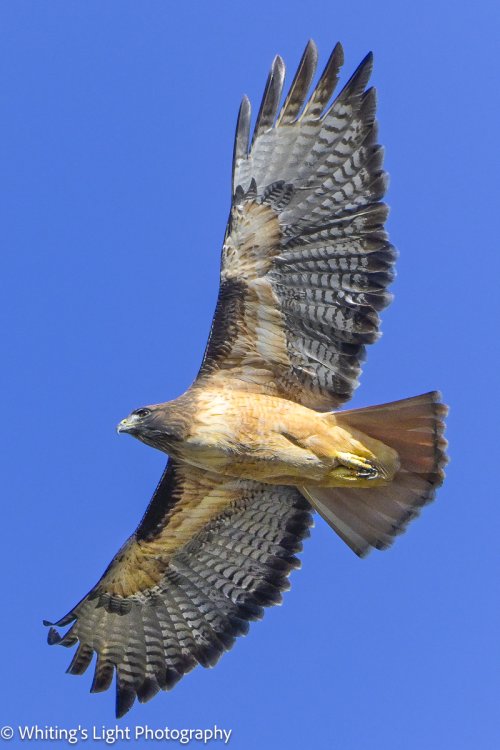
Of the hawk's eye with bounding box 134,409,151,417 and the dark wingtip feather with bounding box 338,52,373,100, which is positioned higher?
the dark wingtip feather with bounding box 338,52,373,100

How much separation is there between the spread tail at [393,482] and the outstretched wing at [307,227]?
2.23ft

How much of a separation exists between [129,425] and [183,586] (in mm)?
2126

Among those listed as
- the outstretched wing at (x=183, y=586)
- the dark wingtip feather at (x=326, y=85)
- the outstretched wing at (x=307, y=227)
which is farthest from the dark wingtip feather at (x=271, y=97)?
the outstretched wing at (x=183, y=586)

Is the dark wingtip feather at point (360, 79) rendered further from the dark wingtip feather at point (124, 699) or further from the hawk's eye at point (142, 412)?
the dark wingtip feather at point (124, 699)

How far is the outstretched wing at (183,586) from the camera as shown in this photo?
39.4 feet

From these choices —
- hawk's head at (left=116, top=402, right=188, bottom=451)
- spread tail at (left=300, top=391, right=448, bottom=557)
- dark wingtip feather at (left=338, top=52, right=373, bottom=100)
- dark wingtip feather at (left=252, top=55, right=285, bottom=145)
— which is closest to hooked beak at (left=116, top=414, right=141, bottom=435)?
hawk's head at (left=116, top=402, right=188, bottom=451)

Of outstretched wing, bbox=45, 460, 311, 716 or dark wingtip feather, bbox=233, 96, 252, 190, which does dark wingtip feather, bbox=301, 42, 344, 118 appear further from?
outstretched wing, bbox=45, 460, 311, 716

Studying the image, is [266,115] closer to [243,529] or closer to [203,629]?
[243,529]

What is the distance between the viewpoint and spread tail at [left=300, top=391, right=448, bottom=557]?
10969mm

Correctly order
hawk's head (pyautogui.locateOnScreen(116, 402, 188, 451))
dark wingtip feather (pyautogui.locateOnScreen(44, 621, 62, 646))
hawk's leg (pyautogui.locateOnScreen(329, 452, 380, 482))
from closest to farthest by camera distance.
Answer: hawk's head (pyautogui.locateOnScreen(116, 402, 188, 451)), hawk's leg (pyautogui.locateOnScreen(329, 452, 380, 482)), dark wingtip feather (pyautogui.locateOnScreen(44, 621, 62, 646))

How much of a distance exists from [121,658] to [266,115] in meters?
5.19

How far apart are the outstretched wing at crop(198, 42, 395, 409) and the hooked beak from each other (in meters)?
0.82

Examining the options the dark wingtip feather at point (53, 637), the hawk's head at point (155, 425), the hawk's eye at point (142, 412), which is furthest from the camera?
the dark wingtip feather at point (53, 637)

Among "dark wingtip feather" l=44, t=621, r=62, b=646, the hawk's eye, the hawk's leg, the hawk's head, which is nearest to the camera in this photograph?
the hawk's head
